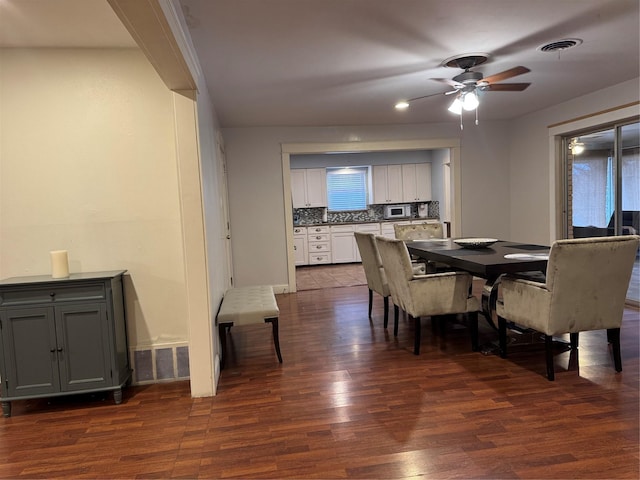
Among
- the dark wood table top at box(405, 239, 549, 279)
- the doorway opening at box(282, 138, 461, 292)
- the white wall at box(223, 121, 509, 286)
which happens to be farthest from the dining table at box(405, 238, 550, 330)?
the white wall at box(223, 121, 509, 286)

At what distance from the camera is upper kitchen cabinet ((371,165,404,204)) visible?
8617mm

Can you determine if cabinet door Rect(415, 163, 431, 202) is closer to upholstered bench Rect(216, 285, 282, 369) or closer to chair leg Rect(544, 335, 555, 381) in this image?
upholstered bench Rect(216, 285, 282, 369)

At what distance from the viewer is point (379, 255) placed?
3930 millimetres

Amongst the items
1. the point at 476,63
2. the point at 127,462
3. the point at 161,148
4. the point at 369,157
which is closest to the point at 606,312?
the point at 476,63

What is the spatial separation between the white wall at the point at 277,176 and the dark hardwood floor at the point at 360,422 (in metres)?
2.48

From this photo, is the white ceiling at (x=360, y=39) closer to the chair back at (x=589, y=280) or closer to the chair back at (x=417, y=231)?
the chair back at (x=589, y=280)

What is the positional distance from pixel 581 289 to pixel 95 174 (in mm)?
3241

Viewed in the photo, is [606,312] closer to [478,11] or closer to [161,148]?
[478,11]

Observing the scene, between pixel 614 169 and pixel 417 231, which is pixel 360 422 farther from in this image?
pixel 614 169

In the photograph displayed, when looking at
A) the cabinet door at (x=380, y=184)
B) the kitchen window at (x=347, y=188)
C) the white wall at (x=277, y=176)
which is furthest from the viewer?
the kitchen window at (x=347, y=188)

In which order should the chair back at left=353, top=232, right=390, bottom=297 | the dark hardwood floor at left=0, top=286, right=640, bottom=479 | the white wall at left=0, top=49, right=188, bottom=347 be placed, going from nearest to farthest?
the dark hardwood floor at left=0, top=286, right=640, bottom=479 → the white wall at left=0, top=49, right=188, bottom=347 → the chair back at left=353, top=232, right=390, bottom=297

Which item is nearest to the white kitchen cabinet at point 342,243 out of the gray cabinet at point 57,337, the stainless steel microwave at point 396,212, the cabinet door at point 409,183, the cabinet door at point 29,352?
the stainless steel microwave at point 396,212

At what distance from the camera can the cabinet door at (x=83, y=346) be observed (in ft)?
8.26

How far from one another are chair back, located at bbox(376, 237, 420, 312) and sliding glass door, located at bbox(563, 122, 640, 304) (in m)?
2.89
